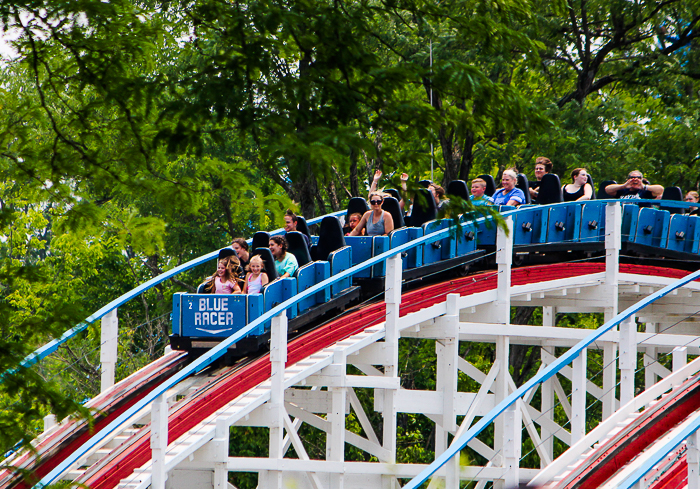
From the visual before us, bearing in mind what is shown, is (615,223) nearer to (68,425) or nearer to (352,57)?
(68,425)

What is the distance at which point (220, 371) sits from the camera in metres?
8.17

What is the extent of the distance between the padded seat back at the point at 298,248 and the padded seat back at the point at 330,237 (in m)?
0.29

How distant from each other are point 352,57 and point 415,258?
6.16 metres

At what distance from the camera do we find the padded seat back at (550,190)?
36.3 ft

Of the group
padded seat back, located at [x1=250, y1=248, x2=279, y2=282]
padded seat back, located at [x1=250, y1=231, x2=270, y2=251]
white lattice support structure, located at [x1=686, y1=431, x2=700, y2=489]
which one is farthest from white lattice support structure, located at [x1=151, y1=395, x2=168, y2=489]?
padded seat back, located at [x1=250, y1=231, x2=270, y2=251]

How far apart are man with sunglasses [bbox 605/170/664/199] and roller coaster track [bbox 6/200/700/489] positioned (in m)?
1.36

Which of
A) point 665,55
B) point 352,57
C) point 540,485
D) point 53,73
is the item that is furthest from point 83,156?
point 665,55

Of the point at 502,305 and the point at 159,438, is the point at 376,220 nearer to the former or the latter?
the point at 502,305

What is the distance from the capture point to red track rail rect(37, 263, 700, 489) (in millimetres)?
7027

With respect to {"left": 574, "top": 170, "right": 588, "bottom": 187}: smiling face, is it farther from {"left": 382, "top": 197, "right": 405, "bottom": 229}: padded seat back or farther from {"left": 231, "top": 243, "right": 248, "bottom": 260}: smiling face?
{"left": 231, "top": 243, "right": 248, "bottom": 260}: smiling face

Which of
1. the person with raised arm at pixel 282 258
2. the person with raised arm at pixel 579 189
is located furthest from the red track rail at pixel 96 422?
the person with raised arm at pixel 579 189

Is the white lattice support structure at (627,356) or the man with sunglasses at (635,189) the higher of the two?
the man with sunglasses at (635,189)

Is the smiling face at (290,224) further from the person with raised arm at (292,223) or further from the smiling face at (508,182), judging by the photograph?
the smiling face at (508,182)

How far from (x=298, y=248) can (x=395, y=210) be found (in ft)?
5.43
